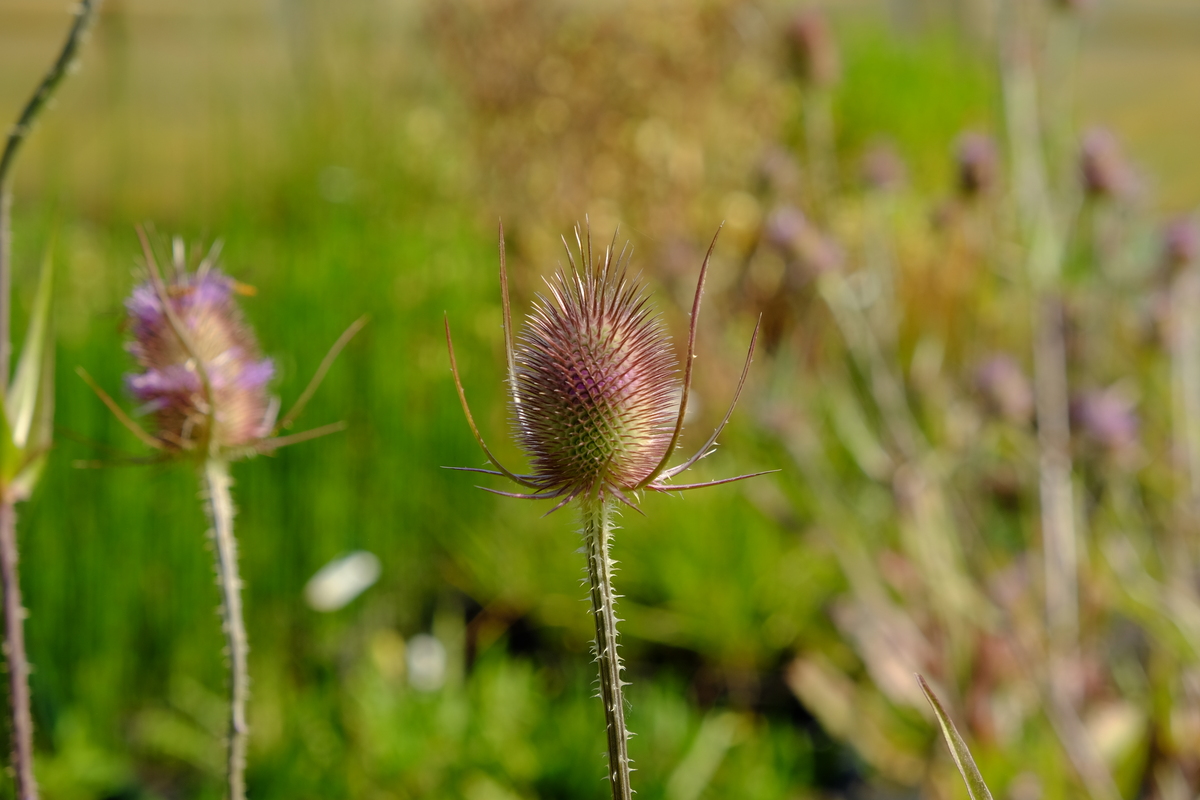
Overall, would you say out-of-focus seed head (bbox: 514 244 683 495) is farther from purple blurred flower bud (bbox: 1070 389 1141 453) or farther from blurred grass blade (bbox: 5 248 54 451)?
purple blurred flower bud (bbox: 1070 389 1141 453)

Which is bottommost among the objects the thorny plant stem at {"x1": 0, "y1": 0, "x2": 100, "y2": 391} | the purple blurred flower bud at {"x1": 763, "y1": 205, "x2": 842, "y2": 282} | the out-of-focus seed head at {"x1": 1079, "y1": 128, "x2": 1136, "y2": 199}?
the thorny plant stem at {"x1": 0, "y1": 0, "x2": 100, "y2": 391}

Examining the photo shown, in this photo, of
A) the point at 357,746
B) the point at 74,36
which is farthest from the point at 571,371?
the point at 357,746

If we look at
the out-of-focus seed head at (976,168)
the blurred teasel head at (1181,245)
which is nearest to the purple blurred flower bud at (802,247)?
the out-of-focus seed head at (976,168)

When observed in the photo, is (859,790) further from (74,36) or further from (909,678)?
(74,36)

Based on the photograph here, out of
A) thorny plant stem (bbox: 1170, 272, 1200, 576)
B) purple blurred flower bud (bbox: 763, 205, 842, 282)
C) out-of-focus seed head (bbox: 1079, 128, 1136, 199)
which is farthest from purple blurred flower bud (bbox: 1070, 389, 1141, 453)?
purple blurred flower bud (bbox: 763, 205, 842, 282)

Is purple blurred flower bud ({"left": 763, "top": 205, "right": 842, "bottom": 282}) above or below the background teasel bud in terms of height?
below

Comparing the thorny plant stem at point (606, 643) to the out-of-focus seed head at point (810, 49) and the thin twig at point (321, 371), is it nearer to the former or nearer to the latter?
the thin twig at point (321, 371)
